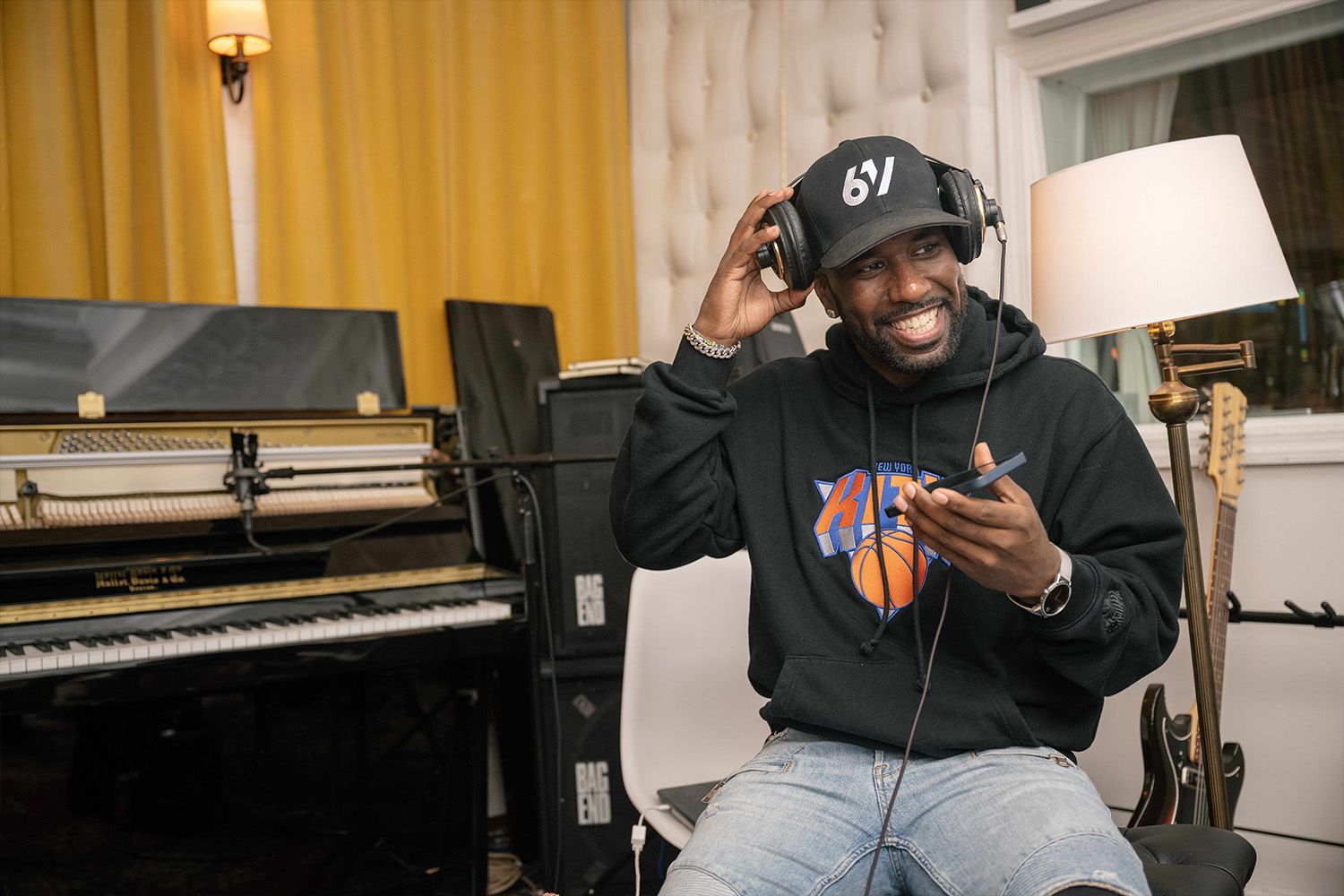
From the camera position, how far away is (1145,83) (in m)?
2.90

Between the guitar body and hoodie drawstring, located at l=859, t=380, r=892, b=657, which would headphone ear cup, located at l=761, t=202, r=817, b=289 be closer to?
hoodie drawstring, located at l=859, t=380, r=892, b=657

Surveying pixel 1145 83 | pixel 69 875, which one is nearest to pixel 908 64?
pixel 1145 83

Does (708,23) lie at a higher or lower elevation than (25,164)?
higher

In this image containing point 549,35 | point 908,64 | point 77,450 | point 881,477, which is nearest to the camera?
point 881,477

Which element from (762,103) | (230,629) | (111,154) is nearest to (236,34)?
(111,154)

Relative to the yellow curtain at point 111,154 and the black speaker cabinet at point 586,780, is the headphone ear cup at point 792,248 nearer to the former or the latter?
the black speaker cabinet at point 586,780

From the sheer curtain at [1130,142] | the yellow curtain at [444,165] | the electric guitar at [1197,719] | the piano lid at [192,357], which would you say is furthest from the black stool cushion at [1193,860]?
the yellow curtain at [444,165]

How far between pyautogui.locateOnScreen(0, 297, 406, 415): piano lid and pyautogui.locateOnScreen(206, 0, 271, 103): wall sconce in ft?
2.88

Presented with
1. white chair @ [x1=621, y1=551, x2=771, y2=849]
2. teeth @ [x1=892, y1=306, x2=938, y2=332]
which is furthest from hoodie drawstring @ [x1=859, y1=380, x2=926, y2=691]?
white chair @ [x1=621, y1=551, x2=771, y2=849]

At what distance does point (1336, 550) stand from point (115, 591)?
2.66m

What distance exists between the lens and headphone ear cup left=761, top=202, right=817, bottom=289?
1479 millimetres

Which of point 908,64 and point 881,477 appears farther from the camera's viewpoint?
point 908,64

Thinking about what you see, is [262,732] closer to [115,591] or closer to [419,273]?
[115,591]

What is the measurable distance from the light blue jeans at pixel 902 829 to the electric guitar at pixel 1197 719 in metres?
0.87
